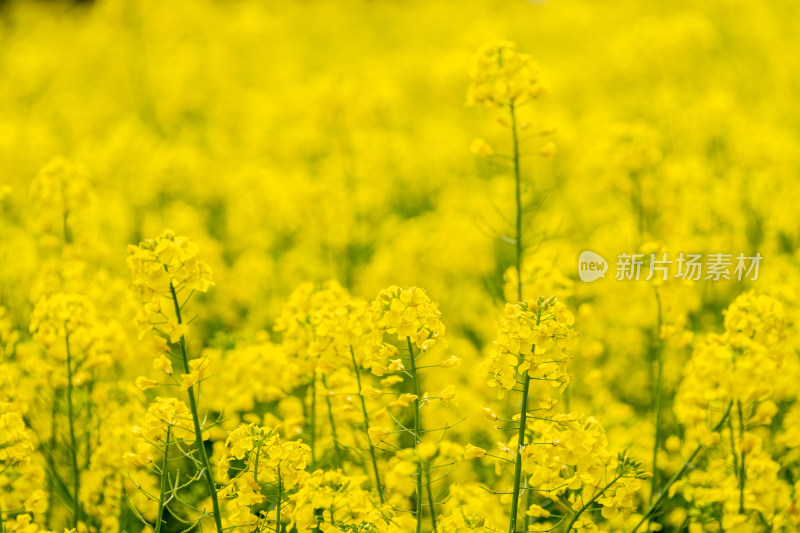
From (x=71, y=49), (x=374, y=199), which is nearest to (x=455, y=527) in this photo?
(x=374, y=199)

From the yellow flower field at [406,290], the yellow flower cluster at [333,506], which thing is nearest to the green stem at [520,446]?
the yellow flower field at [406,290]

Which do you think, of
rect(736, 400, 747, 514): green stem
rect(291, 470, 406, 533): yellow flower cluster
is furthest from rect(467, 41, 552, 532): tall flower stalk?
rect(291, 470, 406, 533): yellow flower cluster

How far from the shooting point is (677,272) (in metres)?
3.93

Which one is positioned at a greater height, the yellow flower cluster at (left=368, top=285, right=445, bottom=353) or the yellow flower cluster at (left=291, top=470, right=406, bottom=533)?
the yellow flower cluster at (left=368, top=285, right=445, bottom=353)

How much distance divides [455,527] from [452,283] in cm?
366

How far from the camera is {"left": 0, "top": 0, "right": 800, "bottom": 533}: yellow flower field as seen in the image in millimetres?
2660

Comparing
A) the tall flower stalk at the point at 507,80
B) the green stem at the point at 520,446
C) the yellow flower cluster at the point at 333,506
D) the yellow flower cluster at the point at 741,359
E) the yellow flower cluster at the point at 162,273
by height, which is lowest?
the yellow flower cluster at the point at 333,506

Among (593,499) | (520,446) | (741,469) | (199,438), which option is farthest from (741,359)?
(199,438)

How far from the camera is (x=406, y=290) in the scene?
8.64 ft

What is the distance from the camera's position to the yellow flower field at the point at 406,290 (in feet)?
8.73

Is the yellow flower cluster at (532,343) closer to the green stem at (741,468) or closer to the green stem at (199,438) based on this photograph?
the green stem at (741,468)

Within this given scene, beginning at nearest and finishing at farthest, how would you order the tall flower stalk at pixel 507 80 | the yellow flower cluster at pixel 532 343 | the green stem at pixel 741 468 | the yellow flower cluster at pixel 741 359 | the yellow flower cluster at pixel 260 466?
the yellow flower cluster at pixel 532 343 < the yellow flower cluster at pixel 260 466 < the yellow flower cluster at pixel 741 359 < the green stem at pixel 741 468 < the tall flower stalk at pixel 507 80

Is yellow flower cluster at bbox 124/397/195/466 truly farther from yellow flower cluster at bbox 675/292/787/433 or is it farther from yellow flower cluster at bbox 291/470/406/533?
yellow flower cluster at bbox 675/292/787/433

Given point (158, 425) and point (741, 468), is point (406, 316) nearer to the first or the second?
point (158, 425)
